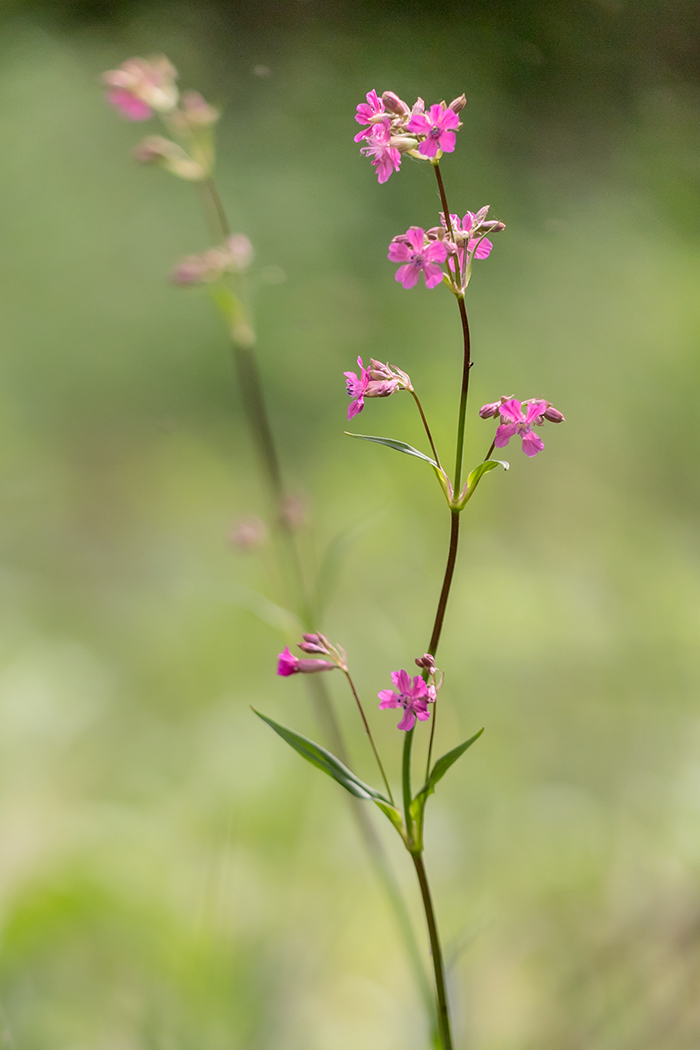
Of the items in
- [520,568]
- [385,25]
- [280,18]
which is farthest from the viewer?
[280,18]

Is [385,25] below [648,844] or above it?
above

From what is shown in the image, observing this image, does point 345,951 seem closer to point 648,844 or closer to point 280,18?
point 648,844

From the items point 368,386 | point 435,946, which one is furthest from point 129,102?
point 435,946

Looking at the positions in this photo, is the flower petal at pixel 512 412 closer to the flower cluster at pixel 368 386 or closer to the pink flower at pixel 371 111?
the flower cluster at pixel 368 386

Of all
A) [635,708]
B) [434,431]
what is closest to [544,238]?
[434,431]

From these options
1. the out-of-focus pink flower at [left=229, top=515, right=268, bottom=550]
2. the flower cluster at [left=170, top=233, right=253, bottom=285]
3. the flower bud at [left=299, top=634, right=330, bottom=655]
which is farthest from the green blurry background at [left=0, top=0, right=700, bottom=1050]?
the flower bud at [left=299, top=634, right=330, bottom=655]

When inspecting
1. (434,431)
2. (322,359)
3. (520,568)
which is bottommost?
(520,568)

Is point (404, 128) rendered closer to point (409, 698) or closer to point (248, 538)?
point (409, 698)
